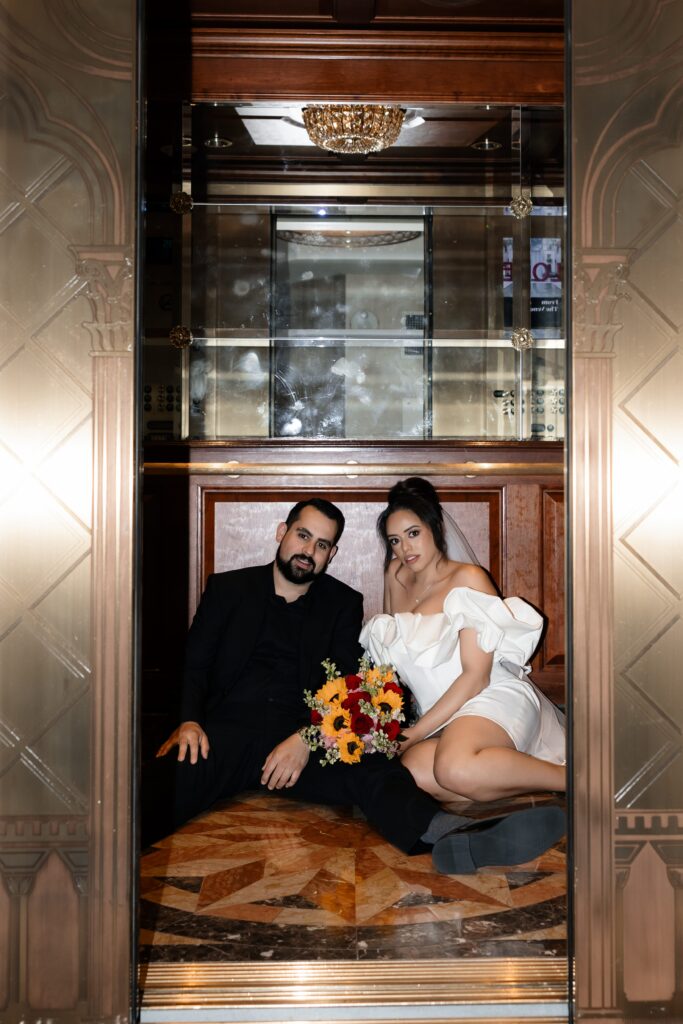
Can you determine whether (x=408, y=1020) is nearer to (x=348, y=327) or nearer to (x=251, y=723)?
(x=251, y=723)

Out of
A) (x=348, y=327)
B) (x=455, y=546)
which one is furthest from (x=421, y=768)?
(x=348, y=327)

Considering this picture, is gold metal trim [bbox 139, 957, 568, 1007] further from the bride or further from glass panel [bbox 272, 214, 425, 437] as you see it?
glass panel [bbox 272, 214, 425, 437]

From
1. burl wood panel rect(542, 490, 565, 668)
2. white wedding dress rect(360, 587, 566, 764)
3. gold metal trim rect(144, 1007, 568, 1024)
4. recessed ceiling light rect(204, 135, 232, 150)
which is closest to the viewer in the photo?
gold metal trim rect(144, 1007, 568, 1024)

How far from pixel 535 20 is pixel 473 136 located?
1.25 metres

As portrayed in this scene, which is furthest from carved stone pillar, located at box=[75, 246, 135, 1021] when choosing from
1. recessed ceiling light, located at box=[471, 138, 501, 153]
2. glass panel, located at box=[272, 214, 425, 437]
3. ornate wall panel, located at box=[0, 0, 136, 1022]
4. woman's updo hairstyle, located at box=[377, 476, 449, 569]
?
recessed ceiling light, located at box=[471, 138, 501, 153]

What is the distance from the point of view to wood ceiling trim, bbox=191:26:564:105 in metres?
4.05

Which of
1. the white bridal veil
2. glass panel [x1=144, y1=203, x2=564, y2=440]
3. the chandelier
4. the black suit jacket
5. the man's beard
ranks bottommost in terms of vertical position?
the black suit jacket

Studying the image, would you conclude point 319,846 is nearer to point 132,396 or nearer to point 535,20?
point 132,396

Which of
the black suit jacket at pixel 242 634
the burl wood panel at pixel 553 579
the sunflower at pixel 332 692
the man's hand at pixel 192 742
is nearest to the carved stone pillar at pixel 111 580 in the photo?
the man's hand at pixel 192 742

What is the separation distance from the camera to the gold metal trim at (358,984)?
2068 millimetres

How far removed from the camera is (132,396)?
198 centimetres

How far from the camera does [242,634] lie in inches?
150

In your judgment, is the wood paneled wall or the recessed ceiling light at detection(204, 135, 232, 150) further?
the recessed ceiling light at detection(204, 135, 232, 150)

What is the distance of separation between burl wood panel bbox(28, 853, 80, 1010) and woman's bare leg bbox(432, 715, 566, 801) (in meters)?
1.57
